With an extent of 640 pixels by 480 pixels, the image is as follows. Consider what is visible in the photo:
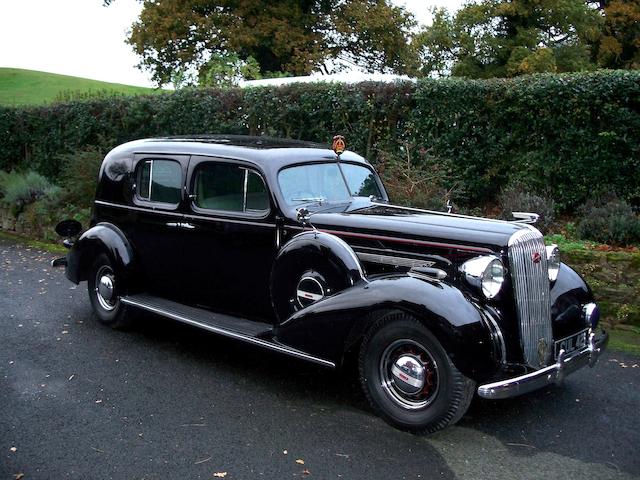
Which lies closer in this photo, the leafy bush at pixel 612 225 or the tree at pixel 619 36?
the leafy bush at pixel 612 225

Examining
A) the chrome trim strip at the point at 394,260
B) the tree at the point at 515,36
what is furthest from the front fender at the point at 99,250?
the tree at the point at 515,36

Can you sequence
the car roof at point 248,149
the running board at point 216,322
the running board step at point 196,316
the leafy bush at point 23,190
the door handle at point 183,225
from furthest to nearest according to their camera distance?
the leafy bush at point 23,190, the door handle at point 183,225, the car roof at point 248,149, the running board step at point 196,316, the running board at point 216,322

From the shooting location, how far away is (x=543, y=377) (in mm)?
3922

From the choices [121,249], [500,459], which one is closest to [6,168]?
[121,249]

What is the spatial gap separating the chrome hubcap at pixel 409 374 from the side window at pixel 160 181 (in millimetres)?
2706

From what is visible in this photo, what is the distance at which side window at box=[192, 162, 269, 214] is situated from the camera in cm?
534

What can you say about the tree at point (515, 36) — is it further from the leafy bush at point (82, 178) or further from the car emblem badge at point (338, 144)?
the car emblem badge at point (338, 144)

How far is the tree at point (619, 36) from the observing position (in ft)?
89.7

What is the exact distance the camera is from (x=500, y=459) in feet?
12.7

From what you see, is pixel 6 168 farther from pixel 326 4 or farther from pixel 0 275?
pixel 326 4

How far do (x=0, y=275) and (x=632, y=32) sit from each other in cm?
2824

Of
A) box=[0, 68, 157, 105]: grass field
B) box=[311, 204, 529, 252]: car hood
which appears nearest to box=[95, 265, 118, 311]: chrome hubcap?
box=[311, 204, 529, 252]: car hood

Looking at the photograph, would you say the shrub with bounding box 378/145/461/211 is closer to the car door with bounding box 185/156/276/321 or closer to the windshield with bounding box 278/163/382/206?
the windshield with bounding box 278/163/382/206

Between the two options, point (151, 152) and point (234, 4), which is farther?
point (234, 4)
